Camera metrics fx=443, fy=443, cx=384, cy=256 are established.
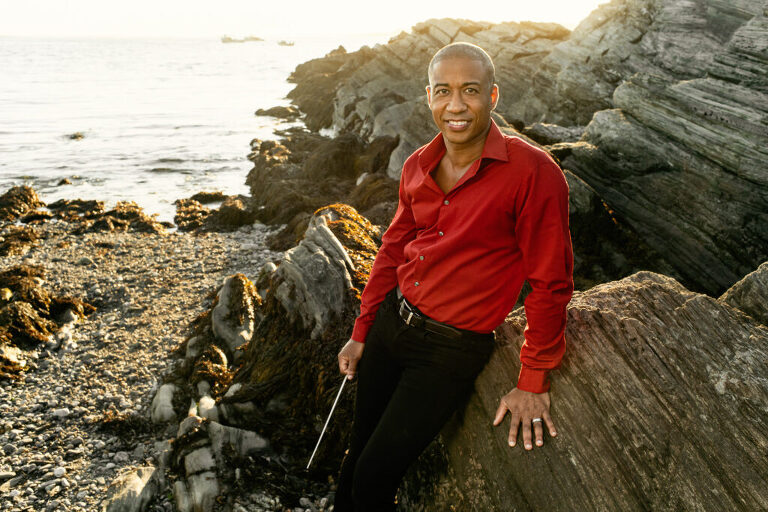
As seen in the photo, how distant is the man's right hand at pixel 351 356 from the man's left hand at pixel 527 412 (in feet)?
4.99

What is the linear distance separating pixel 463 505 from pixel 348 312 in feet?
11.5

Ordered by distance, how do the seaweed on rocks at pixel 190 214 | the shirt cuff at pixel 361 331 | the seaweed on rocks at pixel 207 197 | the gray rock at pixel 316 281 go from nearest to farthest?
the shirt cuff at pixel 361 331 → the gray rock at pixel 316 281 → the seaweed on rocks at pixel 190 214 → the seaweed on rocks at pixel 207 197

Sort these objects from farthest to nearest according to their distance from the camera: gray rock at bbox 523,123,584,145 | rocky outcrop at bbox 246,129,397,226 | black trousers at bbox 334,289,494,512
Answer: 1. rocky outcrop at bbox 246,129,397,226
2. gray rock at bbox 523,123,584,145
3. black trousers at bbox 334,289,494,512

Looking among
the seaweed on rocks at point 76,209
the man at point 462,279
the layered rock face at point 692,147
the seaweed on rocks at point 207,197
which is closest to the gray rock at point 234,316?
the man at point 462,279

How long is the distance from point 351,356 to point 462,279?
1552 mm

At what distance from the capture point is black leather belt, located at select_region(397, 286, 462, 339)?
338 cm

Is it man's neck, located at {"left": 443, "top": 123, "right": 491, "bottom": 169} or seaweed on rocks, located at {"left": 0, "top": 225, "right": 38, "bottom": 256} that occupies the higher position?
man's neck, located at {"left": 443, "top": 123, "right": 491, "bottom": 169}

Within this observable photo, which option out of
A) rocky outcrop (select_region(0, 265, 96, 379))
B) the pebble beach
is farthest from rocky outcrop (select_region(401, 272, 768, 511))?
rocky outcrop (select_region(0, 265, 96, 379))

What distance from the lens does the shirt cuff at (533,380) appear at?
3.18 metres

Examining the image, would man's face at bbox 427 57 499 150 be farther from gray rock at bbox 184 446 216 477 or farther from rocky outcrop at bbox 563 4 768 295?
rocky outcrop at bbox 563 4 768 295

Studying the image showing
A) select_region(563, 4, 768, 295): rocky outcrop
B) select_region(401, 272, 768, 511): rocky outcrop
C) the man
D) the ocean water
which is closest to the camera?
select_region(401, 272, 768, 511): rocky outcrop

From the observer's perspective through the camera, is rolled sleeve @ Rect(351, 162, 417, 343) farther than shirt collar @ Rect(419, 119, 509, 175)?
Yes

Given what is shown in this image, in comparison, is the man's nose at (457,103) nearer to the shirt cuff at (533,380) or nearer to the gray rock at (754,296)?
the shirt cuff at (533,380)

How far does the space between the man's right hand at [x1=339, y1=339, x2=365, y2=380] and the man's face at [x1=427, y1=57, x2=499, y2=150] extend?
2.14 metres
